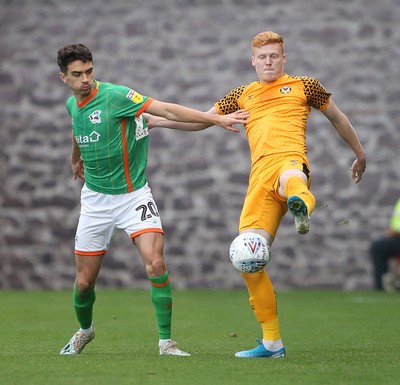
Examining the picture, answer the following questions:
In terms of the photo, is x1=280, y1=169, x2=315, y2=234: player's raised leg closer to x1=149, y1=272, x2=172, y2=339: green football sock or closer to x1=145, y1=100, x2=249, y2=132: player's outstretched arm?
x1=145, y1=100, x2=249, y2=132: player's outstretched arm

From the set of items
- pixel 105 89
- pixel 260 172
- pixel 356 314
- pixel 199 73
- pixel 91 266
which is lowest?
pixel 356 314

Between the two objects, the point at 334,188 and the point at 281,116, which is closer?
the point at 281,116

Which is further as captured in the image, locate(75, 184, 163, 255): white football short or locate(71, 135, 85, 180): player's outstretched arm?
locate(71, 135, 85, 180): player's outstretched arm

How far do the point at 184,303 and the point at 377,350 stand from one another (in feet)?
17.3

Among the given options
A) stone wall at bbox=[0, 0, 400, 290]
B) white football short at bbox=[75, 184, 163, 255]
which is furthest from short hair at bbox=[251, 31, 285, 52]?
stone wall at bbox=[0, 0, 400, 290]

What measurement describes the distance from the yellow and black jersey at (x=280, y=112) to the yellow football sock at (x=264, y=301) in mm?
719

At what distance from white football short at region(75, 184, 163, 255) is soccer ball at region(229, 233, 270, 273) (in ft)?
2.32

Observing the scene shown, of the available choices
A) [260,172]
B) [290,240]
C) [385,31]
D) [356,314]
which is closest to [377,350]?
[260,172]

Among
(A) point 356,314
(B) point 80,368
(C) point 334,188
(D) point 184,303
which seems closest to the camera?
(B) point 80,368

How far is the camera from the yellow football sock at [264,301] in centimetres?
608

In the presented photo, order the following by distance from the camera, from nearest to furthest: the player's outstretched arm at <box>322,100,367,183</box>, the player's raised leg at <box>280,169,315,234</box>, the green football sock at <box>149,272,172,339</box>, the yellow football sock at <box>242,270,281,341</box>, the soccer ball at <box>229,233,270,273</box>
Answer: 1. the player's raised leg at <box>280,169,315,234</box>
2. the soccer ball at <box>229,233,270,273</box>
3. the yellow football sock at <box>242,270,281,341</box>
4. the green football sock at <box>149,272,172,339</box>
5. the player's outstretched arm at <box>322,100,367,183</box>

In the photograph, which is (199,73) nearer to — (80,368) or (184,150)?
(184,150)

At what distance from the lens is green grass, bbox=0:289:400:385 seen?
5254mm

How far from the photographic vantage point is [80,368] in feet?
18.2
